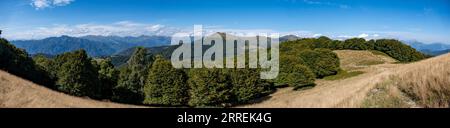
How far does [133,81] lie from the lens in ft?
327

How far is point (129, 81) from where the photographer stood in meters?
98.6

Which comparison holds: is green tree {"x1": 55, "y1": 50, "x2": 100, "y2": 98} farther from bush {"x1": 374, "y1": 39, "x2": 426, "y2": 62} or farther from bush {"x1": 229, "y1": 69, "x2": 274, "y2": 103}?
bush {"x1": 374, "y1": 39, "x2": 426, "y2": 62}

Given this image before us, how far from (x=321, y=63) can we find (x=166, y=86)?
52440 millimetres

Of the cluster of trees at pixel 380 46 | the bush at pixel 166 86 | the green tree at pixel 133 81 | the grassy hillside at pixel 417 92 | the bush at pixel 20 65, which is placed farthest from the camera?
the cluster of trees at pixel 380 46

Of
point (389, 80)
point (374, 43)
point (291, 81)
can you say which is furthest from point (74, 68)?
point (374, 43)

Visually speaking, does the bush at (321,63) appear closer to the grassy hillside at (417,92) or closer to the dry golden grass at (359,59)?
the dry golden grass at (359,59)

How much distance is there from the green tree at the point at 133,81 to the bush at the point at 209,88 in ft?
75.6

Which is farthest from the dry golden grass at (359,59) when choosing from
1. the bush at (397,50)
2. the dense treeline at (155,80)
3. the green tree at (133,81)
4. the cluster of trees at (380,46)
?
the green tree at (133,81)

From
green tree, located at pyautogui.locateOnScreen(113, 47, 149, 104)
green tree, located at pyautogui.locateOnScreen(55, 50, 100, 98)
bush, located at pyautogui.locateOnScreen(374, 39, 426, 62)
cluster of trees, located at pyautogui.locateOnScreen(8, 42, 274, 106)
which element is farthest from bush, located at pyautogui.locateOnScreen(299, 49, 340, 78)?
bush, located at pyautogui.locateOnScreen(374, 39, 426, 62)

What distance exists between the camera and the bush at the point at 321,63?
116 meters

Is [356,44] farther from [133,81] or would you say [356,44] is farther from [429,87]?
[429,87]

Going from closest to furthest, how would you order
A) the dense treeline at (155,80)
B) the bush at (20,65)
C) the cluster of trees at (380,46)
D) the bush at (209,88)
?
the bush at (209,88) → the dense treeline at (155,80) → the bush at (20,65) → the cluster of trees at (380,46)

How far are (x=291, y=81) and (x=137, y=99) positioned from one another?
35.8m
